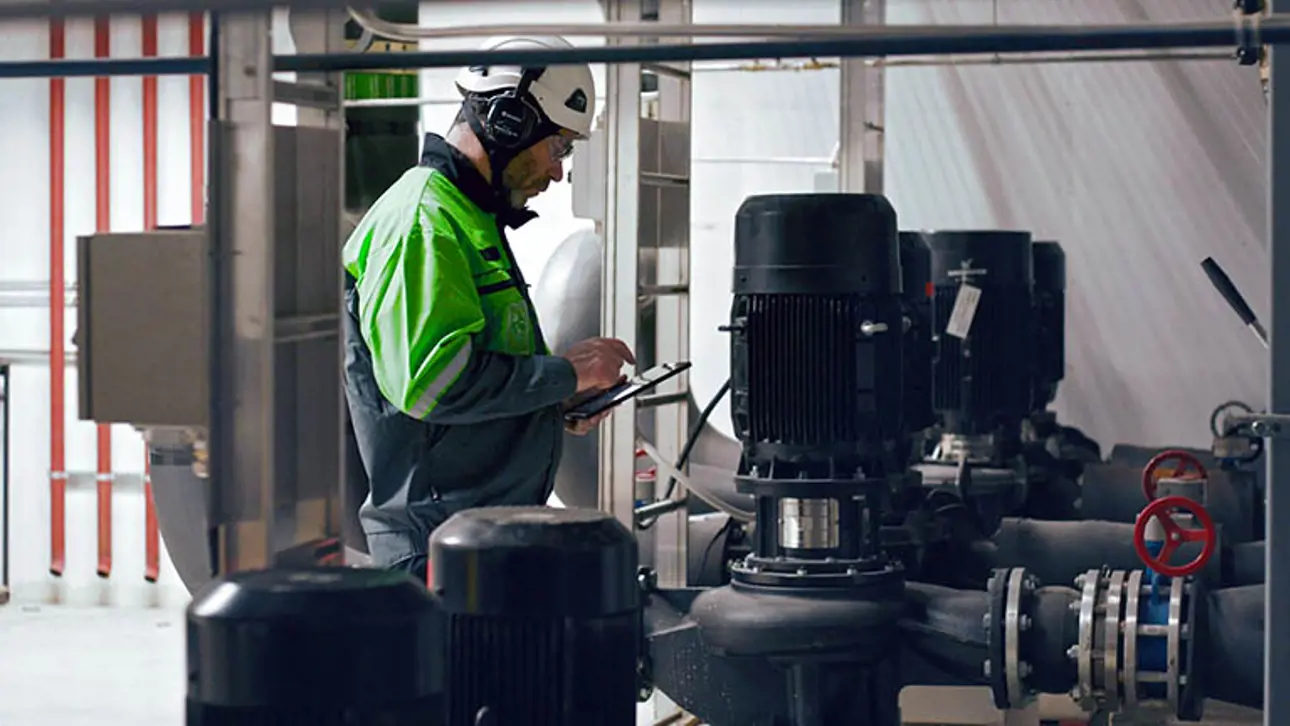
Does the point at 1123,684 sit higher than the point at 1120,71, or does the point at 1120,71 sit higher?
the point at 1120,71

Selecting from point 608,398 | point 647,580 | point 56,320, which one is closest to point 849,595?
point 647,580

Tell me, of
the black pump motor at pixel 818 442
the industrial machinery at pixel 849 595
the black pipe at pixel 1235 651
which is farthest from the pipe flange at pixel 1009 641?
the black pipe at pixel 1235 651

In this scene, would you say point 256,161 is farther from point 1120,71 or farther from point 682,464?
point 1120,71

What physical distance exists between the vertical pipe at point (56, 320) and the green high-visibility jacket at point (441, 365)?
4834 millimetres

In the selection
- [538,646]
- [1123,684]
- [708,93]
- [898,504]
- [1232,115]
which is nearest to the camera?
[538,646]

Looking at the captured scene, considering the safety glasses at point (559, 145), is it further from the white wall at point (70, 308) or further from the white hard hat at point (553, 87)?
the white wall at point (70, 308)

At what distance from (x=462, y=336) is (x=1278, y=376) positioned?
113 cm

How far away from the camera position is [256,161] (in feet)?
6.68

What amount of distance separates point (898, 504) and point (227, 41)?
2.57 metres

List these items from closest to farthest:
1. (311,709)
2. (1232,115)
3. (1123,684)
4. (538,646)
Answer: (311,709)
(538,646)
(1123,684)
(1232,115)

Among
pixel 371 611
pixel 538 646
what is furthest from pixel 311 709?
pixel 538 646

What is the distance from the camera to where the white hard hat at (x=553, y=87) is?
3086 mm

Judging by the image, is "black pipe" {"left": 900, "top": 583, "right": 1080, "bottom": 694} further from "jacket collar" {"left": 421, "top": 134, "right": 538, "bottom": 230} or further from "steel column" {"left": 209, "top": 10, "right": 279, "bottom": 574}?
"steel column" {"left": 209, "top": 10, "right": 279, "bottom": 574}

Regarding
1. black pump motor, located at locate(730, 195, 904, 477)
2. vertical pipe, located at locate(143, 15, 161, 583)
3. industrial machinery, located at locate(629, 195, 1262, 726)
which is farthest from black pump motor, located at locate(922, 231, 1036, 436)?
vertical pipe, located at locate(143, 15, 161, 583)
